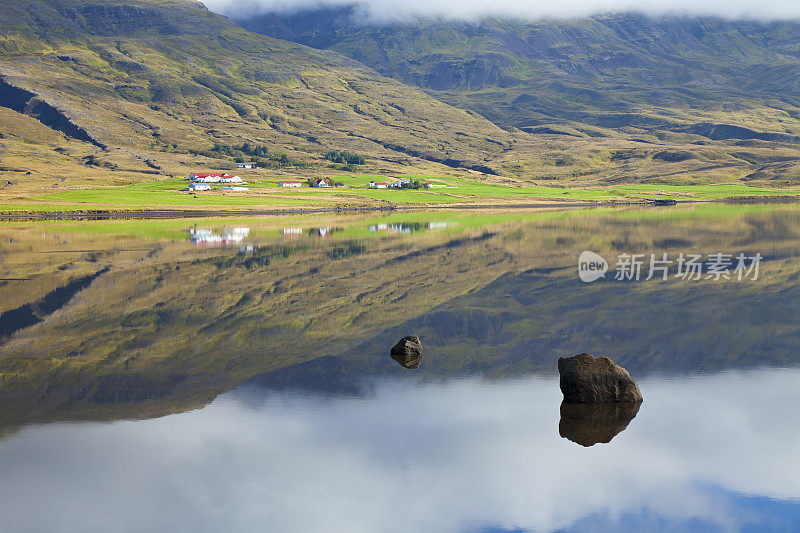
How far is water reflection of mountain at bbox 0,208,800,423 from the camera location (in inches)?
1067

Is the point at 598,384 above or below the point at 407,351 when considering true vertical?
above

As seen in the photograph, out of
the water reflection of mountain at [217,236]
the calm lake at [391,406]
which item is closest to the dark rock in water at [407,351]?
the calm lake at [391,406]

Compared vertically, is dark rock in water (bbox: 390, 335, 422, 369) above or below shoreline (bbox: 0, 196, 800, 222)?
above

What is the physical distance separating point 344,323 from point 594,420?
17.5 meters

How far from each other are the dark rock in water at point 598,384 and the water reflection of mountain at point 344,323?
166 inches

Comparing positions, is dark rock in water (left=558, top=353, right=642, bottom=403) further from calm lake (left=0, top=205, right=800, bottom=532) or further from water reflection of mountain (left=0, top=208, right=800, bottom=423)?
water reflection of mountain (left=0, top=208, right=800, bottom=423)

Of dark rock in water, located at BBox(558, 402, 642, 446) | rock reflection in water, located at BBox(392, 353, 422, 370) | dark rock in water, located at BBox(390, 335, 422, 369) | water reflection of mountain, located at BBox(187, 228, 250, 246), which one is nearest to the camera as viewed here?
dark rock in water, located at BBox(558, 402, 642, 446)

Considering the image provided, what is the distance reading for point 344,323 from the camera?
3753cm

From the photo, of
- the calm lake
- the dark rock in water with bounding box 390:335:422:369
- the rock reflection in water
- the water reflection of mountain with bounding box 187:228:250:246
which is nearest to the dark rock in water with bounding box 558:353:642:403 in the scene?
the calm lake

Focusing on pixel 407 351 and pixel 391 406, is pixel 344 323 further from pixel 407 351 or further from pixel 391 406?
pixel 391 406

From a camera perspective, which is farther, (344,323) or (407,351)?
(344,323)

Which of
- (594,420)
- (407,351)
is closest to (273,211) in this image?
(407,351)

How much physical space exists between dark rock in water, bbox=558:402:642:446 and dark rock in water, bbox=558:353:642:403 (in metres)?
0.19

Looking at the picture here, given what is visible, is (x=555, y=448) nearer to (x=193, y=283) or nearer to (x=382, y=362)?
(x=382, y=362)
